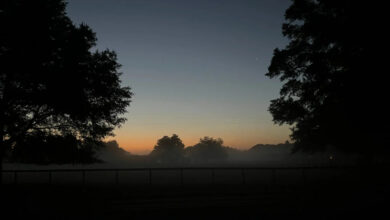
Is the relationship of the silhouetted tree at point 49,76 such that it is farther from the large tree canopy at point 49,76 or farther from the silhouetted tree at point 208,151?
the silhouetted tree at point 208,151

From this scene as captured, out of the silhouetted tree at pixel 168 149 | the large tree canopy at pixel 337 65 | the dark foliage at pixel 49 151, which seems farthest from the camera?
the silhouetted tree at pixel 168 149

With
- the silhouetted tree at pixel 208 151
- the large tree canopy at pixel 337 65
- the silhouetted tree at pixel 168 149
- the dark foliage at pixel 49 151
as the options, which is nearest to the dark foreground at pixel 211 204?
the dark foliage at pixel 49 151

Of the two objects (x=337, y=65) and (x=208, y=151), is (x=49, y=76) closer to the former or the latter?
(x=337, y=65)

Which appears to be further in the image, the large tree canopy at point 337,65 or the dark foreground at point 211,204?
the large tree canopy at point 337,65

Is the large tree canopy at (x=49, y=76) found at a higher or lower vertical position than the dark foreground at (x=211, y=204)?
higher

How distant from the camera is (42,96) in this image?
48.7ft

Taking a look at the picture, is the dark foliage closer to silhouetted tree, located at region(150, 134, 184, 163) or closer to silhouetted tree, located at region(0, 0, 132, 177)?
silhouetted tree, located at region(0, 0, 132, 177)

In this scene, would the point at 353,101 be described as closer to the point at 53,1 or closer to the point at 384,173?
the point at 384,173

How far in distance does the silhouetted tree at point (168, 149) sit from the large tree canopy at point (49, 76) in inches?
3829

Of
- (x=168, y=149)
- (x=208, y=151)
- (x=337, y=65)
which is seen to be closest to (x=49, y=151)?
(x=337, y=65)

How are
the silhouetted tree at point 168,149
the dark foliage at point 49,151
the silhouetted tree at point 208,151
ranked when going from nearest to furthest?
the dark foliage at point 49,151, the silhouetted tree at point 168,149, the silhouetted tree at point 208,151

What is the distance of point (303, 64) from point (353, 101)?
4712mm

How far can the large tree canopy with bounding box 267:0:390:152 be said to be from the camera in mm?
13367

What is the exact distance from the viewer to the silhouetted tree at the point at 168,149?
11366cm
